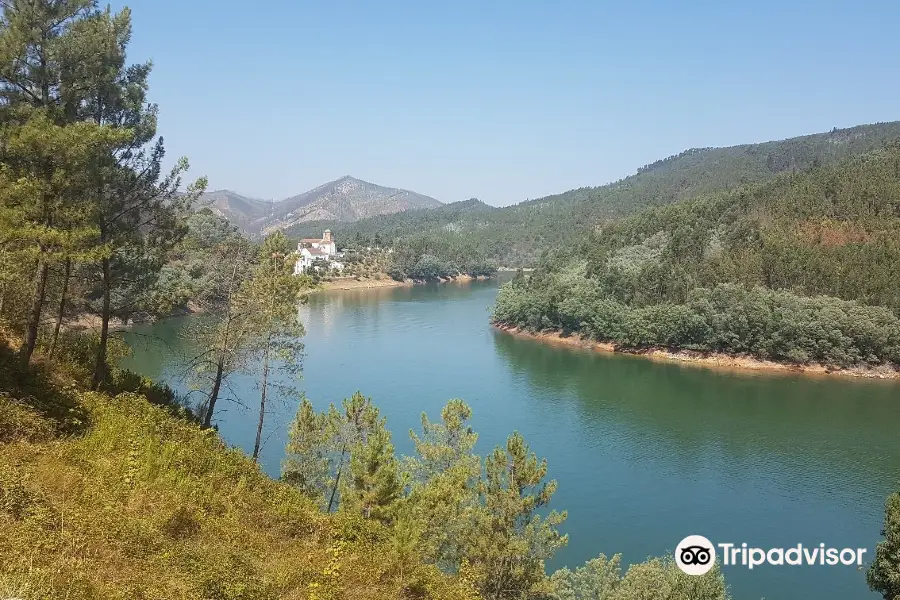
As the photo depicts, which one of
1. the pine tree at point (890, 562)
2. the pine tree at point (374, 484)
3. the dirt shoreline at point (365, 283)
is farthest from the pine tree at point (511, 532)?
the dirt shoreline at point (365, 283)

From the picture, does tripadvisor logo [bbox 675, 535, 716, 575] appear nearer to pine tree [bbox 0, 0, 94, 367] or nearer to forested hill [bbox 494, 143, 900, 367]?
pine tree [bbox 0, 0, 94, 367]

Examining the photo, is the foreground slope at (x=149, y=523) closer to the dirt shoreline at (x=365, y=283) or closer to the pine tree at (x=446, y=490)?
the pine tree at (x=446, y=490)

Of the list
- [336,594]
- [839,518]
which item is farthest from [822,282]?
[336,594]

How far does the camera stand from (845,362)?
43406 mm

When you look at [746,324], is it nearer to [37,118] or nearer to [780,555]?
[780,555]

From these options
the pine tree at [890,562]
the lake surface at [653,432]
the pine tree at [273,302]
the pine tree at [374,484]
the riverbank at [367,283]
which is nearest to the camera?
the pine tree at [374,484]

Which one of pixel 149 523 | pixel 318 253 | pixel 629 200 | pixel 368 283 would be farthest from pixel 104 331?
pixel 629 200

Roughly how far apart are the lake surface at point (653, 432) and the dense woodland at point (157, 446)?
6.72 feet

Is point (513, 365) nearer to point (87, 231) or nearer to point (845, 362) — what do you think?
point (845, 362)

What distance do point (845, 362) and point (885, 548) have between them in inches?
1345

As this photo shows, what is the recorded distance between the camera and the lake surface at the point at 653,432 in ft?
69.3

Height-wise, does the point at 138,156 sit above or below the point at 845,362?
above

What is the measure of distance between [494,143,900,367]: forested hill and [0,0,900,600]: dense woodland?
34.3 m

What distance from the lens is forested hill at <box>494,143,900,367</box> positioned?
146 ft
